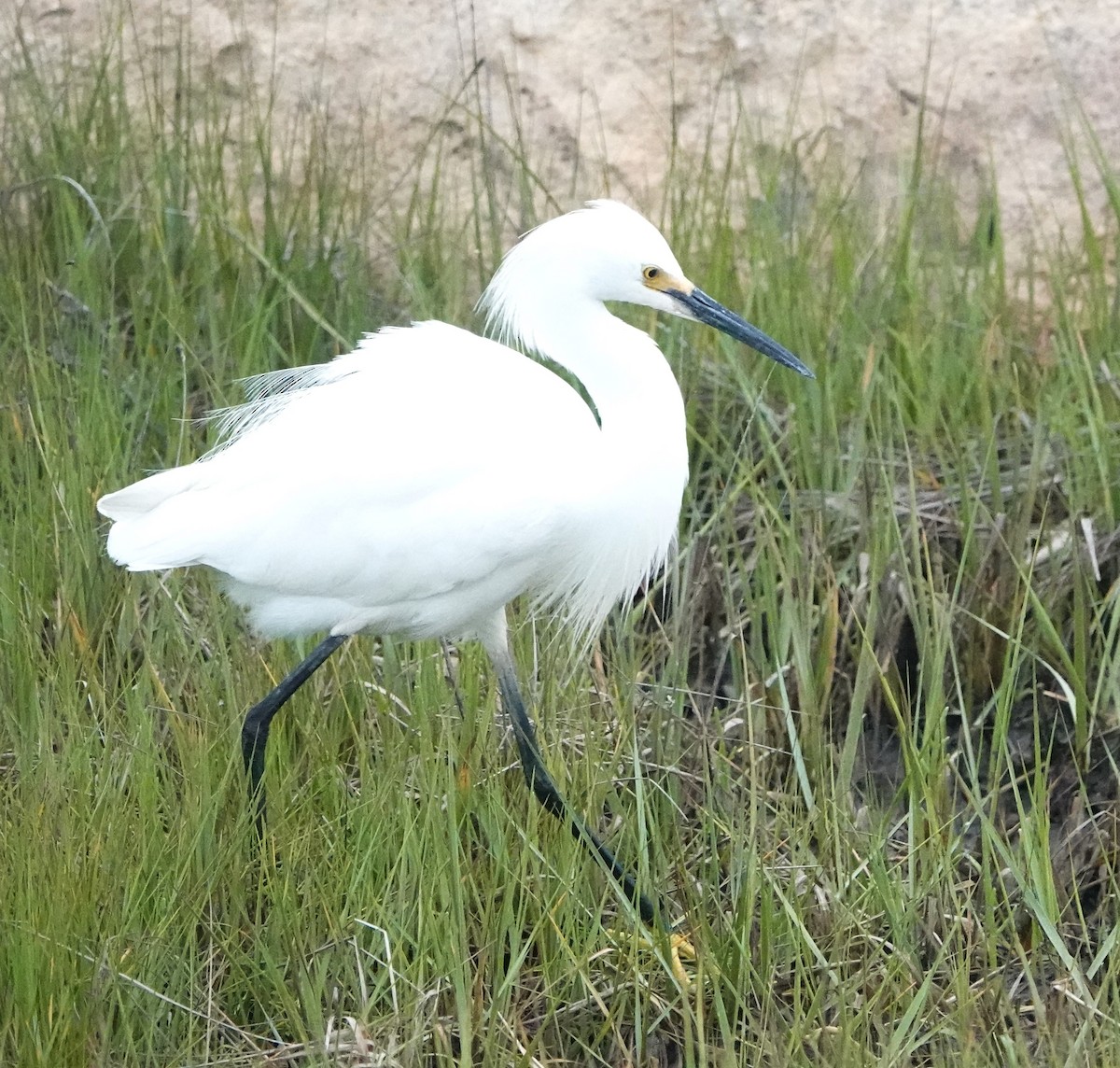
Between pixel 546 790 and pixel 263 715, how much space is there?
1.42 feet

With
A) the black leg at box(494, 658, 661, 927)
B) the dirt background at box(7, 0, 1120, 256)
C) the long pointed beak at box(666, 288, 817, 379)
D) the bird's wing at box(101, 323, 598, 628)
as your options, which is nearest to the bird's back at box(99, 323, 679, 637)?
the bird's wing at box(101, 323, 598, 628)

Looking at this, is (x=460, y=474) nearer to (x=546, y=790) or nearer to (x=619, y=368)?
(x=619, y=368)

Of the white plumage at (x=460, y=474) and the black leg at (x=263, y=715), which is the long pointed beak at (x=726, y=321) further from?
the black leg at (x=263, y=715)

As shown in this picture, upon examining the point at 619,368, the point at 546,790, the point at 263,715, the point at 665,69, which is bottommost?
the point at 546,790

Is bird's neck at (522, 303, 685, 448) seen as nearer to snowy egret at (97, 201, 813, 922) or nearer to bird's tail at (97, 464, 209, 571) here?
snowy egret at (97, 201, 813, 922)

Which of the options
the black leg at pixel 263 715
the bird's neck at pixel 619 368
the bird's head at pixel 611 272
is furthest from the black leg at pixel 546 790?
the bird's head at pixel 611 272

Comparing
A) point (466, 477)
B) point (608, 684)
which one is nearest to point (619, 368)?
point (466, 477)

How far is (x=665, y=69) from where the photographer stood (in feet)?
12.3

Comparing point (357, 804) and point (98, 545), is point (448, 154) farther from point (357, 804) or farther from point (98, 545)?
point (357, 804)

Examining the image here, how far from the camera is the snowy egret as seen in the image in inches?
89.3

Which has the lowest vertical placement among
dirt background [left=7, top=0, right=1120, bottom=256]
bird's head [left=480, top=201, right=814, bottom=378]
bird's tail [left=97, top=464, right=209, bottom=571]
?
bird's tail [left=97, top=464, right=209, bottom=571]

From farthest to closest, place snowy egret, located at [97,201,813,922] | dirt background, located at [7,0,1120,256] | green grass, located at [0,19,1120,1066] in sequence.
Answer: dirt background, located at [7,0,1120,256]
snowy egret, located at [97,201,813,922]
green grass, located at [0,19,1120,1066]

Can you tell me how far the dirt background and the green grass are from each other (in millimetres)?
103

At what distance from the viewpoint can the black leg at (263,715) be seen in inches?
90.1
